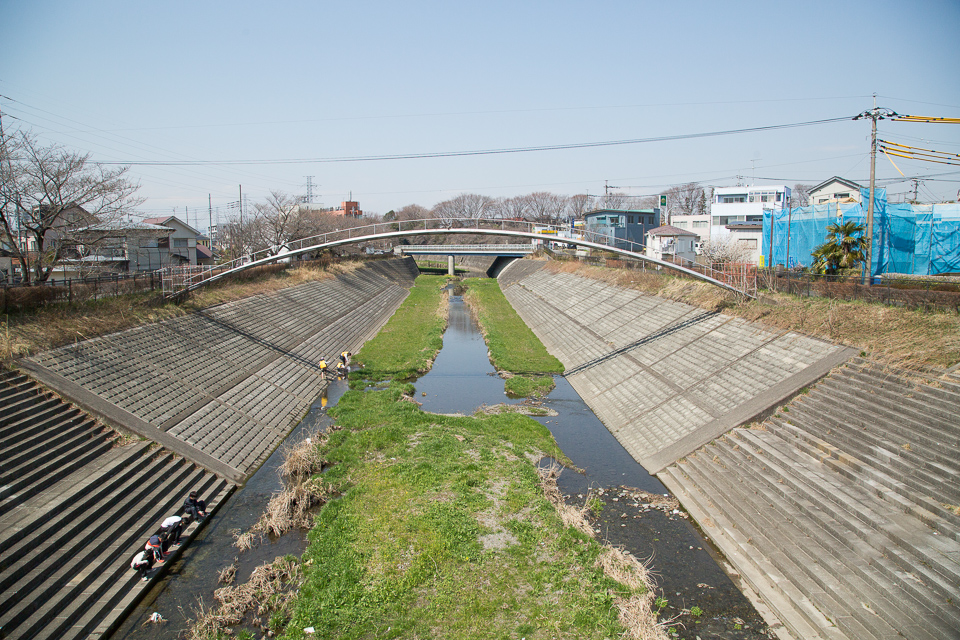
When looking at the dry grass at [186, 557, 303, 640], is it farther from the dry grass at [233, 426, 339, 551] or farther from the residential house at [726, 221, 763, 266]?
the residential house at [726, 221, 763, 266]

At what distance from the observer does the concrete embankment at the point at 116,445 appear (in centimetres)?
1181

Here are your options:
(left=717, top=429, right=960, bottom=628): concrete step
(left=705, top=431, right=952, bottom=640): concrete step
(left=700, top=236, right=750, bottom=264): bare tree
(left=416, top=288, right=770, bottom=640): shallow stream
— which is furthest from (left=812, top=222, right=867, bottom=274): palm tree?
(left=705, top=431, right=952, bottom=640): concrete step

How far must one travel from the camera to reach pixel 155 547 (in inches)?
532

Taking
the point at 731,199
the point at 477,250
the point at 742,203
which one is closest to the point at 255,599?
the point at 477,250

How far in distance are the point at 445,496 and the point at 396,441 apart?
Answer: 198 inches

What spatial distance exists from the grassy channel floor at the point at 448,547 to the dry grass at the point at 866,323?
37.0 feet

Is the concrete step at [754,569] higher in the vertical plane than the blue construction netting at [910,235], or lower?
lower

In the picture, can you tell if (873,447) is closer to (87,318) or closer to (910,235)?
(87,318)

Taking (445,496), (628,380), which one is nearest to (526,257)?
(628,380)

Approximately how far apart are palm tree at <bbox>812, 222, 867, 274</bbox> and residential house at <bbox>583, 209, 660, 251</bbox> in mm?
35245

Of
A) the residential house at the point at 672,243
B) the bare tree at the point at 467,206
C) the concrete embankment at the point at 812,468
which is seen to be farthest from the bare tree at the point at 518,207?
the concrete embankment at the point at 812,468

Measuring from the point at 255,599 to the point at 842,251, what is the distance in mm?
34164

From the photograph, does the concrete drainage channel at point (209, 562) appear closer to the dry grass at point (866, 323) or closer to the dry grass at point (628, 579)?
the dry grass at point (628, 579)

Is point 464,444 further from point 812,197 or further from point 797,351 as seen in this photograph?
point 812,197
